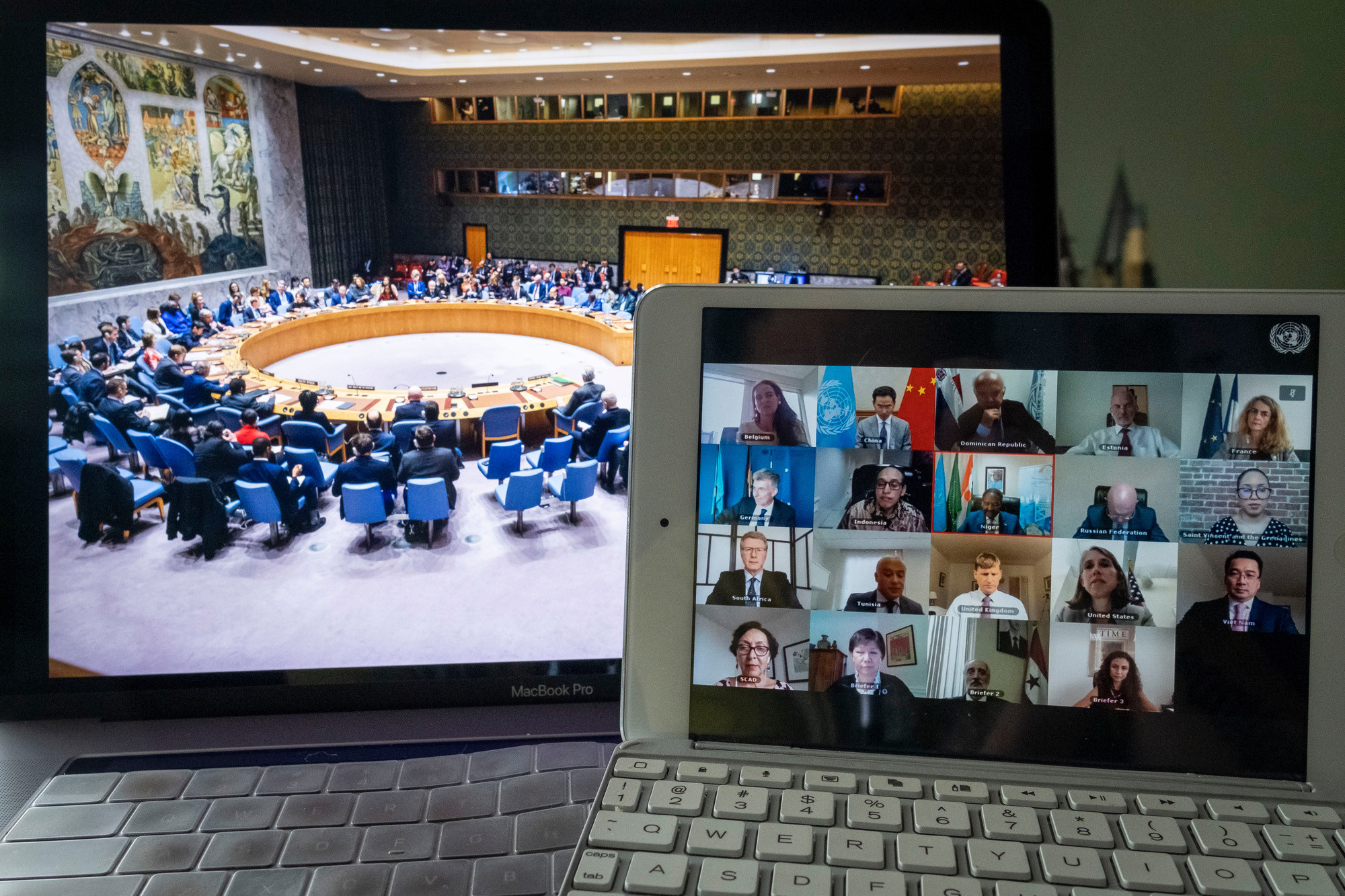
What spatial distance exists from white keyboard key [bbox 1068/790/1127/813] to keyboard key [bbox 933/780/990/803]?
65mm

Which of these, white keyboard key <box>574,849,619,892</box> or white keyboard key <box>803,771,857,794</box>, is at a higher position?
white keyboard key <box>803,771,857,794</box>

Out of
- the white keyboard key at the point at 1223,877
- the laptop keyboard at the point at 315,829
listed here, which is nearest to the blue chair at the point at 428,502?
A: the laptop keyboard at the point at 315,829

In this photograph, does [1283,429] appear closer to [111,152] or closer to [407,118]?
[407,118]

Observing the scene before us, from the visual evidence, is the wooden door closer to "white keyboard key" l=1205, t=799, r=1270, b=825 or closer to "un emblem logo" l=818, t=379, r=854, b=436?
"un emblem logo" l=818, t=379, r=854, b=436

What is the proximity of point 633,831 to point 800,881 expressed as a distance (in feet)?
0.39

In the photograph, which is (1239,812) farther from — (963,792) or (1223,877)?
(963,792)

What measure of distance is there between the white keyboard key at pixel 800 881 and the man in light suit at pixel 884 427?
0.33 meters

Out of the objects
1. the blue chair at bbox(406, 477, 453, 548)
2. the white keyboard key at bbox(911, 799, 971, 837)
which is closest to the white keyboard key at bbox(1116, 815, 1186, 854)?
the white keyboard key at bbox(911, 799, 971, 837)

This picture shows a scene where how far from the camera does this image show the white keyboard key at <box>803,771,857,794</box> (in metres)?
0.58

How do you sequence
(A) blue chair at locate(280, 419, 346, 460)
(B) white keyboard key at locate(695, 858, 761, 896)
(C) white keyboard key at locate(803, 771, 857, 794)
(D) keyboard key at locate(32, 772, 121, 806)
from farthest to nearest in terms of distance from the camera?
(A) blue chair at locate(280, 419, 346, 460)
(D) keyboard key at locate(32, 772, 121, 806)
(C) white keyboard key at locate(803, 771, 857, 794)
(B) white keyboard key at locate(695, 858, 761, 896)

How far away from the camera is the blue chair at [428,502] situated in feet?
2.71

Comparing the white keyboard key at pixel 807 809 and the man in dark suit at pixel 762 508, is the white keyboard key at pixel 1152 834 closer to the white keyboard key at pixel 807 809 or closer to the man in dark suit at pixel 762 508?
the white keyboard key at pixel 807 809

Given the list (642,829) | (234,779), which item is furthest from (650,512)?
(234,779)

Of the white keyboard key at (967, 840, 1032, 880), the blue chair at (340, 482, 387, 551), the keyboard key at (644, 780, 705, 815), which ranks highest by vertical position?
the blue chair at (340, 482, 387, 551)
